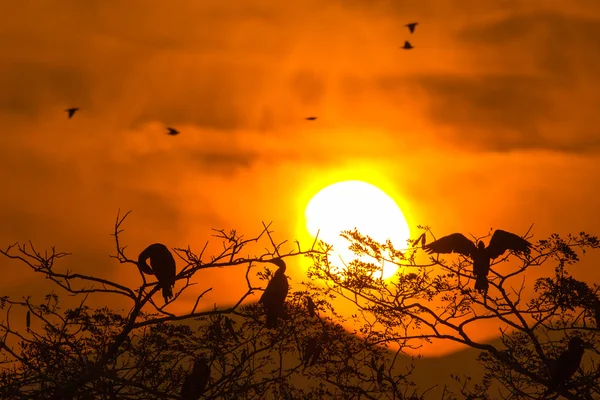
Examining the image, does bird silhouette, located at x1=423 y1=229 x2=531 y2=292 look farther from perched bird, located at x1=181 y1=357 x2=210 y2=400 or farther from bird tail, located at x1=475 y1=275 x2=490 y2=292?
perched bird, located at x1=181 y1=357 x2=210 y2=400

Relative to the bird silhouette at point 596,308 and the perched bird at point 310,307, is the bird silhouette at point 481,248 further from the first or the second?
the perched bird at point 310,307

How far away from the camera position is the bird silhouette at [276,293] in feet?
36.2

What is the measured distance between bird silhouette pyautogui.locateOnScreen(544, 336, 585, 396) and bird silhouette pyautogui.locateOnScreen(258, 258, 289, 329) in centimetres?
394

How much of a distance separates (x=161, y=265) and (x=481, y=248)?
5.20m

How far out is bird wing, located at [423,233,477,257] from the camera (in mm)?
13342

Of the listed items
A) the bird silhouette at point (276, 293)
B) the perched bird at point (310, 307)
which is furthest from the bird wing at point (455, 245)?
the bird silhouette at point (276, 293)

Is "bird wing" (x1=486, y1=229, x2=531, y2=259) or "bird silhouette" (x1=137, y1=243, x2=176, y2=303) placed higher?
"bird wing" (x1=486, y1=229, x2=531, y2=259)

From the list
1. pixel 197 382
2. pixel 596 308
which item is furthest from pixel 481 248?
pixel 197 382

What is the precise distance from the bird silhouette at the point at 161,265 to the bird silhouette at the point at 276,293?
50.7 inches

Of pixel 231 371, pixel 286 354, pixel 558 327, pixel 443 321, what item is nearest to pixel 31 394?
pixel 231 371

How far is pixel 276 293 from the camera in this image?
36.3ft

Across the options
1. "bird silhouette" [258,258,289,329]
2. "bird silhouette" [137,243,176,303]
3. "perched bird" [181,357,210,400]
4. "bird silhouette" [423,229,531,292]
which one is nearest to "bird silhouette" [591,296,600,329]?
"bird silhouette" [423,229,531,292]

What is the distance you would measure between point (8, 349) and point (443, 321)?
6.42 m

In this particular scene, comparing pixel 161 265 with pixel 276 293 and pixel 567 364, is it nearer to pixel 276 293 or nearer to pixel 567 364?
pixel 276 293
